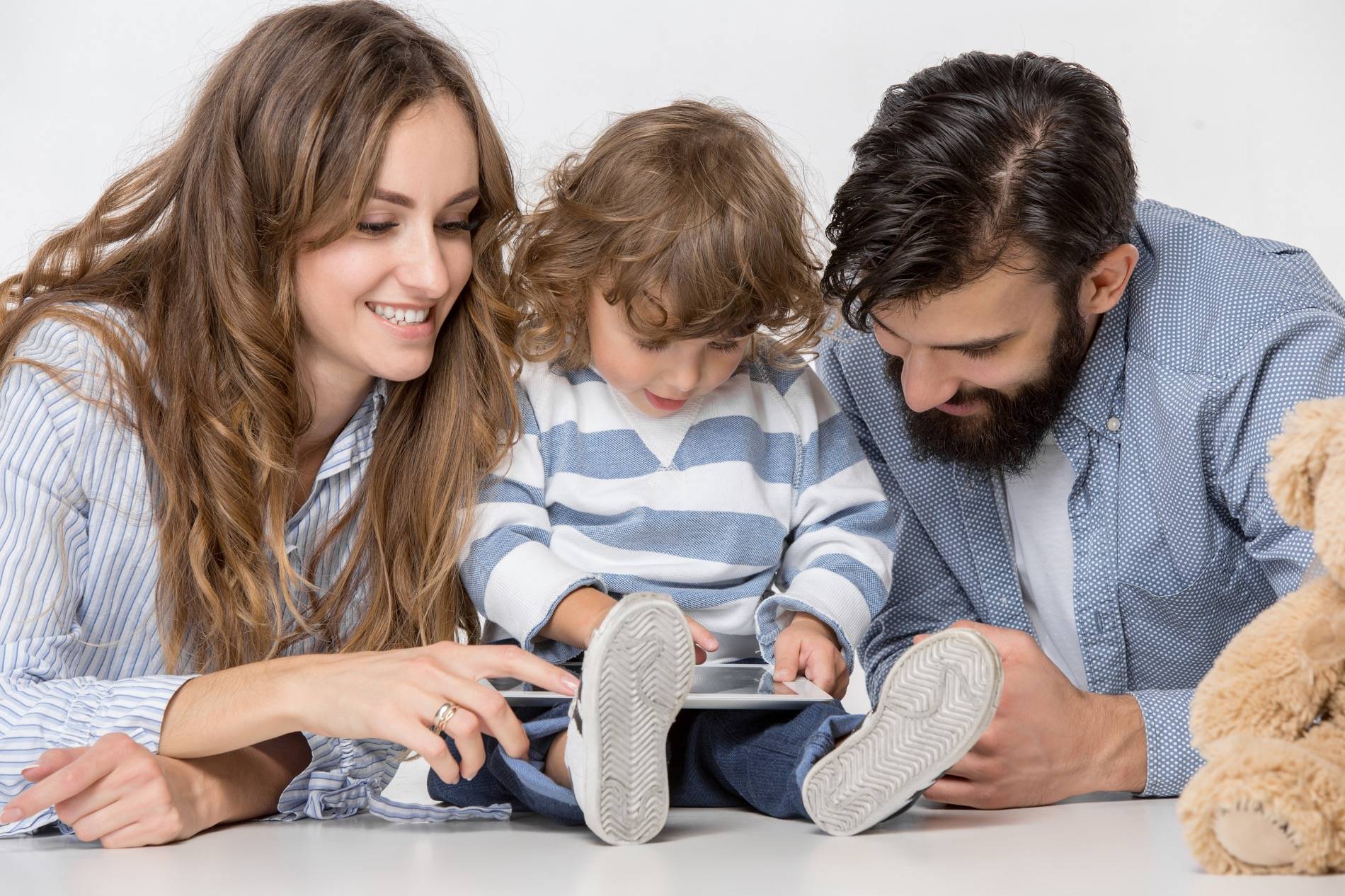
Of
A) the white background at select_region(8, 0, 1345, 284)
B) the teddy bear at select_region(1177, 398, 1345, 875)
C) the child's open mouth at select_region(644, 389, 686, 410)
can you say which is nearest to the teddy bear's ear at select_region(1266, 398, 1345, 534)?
the teddy bear at select_region(1177, 398, 1345, 875)

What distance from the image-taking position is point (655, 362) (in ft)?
6.96

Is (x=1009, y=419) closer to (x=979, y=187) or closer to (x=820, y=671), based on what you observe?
(x=979, y=187)

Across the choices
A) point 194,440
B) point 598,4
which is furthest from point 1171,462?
point 598,4

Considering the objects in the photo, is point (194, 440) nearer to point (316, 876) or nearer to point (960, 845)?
point (316, 876)

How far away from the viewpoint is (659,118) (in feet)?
7.45

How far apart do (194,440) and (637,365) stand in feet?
2.20

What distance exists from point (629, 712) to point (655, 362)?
0.73m

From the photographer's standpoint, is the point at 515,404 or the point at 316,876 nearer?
the point at 316,876

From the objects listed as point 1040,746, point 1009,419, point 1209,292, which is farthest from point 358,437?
point 1209,292

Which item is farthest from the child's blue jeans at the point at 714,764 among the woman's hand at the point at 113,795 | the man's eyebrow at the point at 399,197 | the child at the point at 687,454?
the man's eyebrow at the point at 399,197

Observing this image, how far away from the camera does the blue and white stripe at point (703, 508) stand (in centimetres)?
211

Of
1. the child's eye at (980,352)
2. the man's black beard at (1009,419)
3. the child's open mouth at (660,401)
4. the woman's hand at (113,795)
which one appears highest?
the child's eye at (980,352)

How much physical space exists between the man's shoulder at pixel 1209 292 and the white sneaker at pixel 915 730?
0.81 m

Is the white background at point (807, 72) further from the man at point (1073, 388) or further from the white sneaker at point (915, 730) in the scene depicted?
the white sneaker at point (915, 730)
